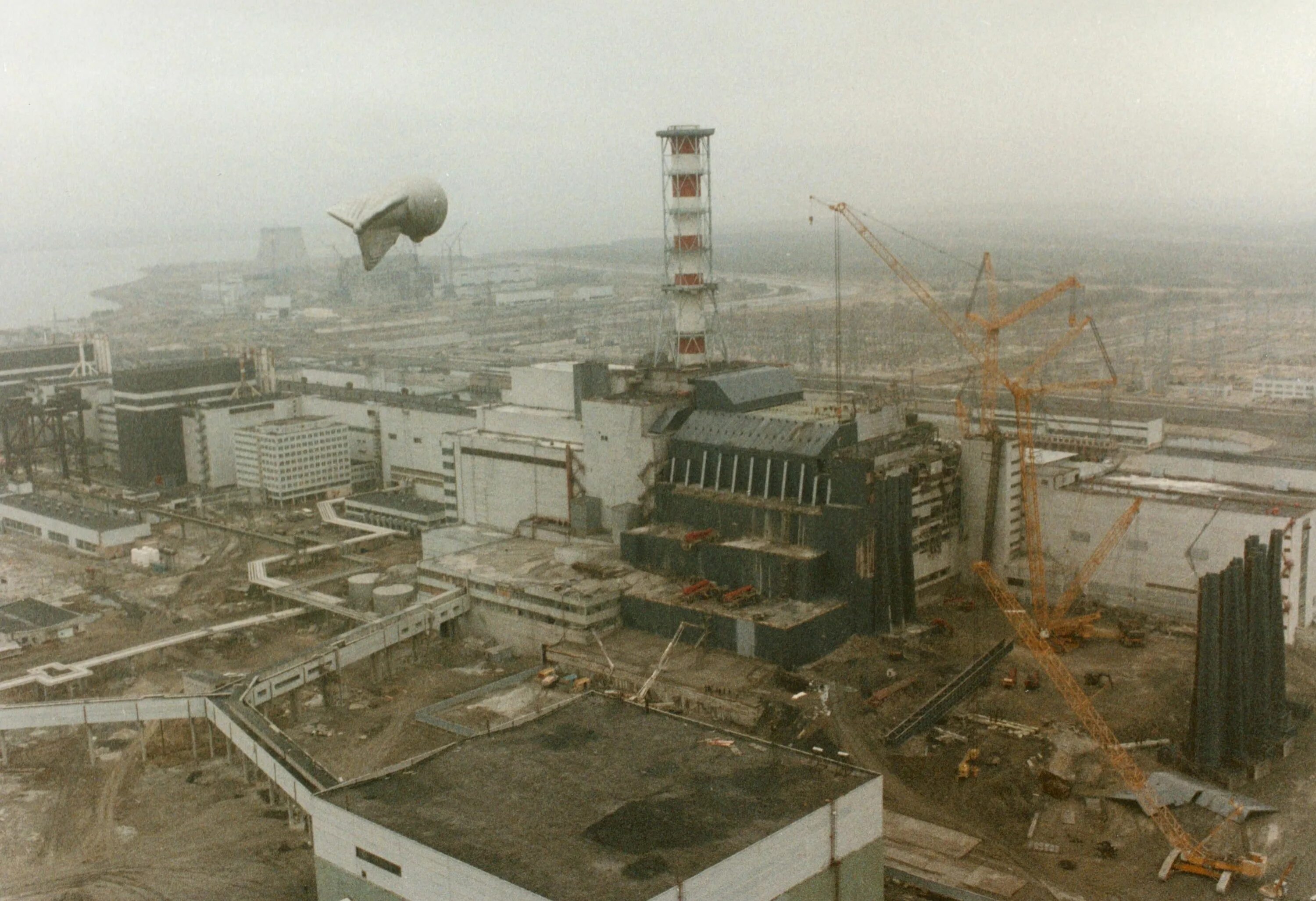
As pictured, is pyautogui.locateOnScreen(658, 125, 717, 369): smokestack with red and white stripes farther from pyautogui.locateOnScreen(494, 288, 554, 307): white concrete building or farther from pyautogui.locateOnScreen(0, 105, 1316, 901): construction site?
pyautogui.locateOnScreen(494, 288, 554, 307): white concrete building

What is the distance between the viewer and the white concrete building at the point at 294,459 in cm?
4866

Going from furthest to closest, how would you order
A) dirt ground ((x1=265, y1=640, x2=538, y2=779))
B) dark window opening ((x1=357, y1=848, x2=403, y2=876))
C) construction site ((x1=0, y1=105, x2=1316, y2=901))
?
dirt ground ((x1=265, y1=640, x2=538, y2=779)) < construction site ((x1=0, y1=105, x2=1316, y2=901)) < dark window opening ((x1=357, y1=848, x2=403, y2=876))

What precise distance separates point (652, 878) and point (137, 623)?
23811mm

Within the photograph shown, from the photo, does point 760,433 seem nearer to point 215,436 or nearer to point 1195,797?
point 1195,797

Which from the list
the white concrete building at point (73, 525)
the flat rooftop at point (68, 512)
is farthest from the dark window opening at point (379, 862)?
the flat rooftop at point (68, 512)

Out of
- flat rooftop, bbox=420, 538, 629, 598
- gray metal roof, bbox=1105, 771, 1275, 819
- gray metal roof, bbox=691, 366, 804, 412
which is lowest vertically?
gray metal roof, bbox=1105, 771, 1275, 819

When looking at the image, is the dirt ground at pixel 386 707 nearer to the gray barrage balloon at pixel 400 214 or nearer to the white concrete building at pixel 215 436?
the gray barrage balloon at pixel 400 214

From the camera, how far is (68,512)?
43875 millimetres

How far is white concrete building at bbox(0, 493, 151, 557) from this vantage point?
41.7 metres

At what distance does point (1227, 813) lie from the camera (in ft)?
69.9

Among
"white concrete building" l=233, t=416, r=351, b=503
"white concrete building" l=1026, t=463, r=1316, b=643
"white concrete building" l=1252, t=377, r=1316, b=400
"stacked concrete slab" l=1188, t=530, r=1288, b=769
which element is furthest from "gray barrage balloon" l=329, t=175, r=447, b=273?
"white concrete building" l=1252, t=377, r=1316, b=400

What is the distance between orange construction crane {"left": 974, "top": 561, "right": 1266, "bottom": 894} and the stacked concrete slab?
1.54m

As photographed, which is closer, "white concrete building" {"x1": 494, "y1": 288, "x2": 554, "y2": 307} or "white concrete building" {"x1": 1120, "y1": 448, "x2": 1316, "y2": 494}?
"white concrete building" {"x1": 1120, "y1": 448, "x2": 1316, "y2": 494}

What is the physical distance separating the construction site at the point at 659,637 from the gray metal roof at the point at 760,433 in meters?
0.12
